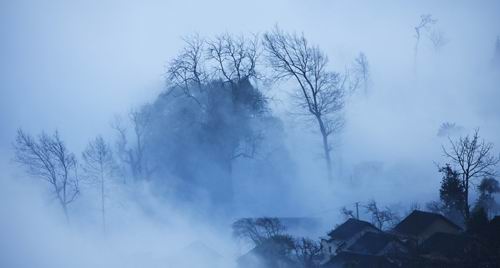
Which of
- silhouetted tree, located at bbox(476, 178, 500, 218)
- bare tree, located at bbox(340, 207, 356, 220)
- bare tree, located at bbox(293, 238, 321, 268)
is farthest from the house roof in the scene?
silhouetted tree, located at bbox(476, 178, 500, 218)

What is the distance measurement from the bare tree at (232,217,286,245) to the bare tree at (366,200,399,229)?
4843 mm

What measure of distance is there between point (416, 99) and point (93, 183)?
28703mm

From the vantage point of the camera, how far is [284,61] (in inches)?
1030

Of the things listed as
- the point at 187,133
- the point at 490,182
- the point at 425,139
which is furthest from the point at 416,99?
the point at 187,133

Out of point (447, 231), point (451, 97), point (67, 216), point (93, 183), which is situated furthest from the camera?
point (451, 97)

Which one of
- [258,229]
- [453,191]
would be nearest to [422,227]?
[453,191]

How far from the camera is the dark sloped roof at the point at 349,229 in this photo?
65.7 feet

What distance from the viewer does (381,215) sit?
2211 centimetres

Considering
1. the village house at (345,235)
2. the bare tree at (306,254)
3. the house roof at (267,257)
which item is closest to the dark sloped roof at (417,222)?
the village house at (345,235)

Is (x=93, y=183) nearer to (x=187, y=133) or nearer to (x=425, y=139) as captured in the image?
(x=187, y=133)

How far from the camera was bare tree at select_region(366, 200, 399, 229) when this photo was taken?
21805 millimetres

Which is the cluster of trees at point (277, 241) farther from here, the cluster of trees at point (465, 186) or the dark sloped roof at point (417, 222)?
the cluster of trees at point (465, 186)

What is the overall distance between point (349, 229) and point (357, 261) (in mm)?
2298

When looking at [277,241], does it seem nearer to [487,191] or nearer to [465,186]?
[465,186]
